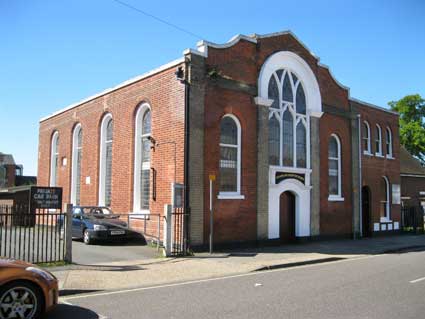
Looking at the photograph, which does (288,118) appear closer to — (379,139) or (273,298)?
(379,139)

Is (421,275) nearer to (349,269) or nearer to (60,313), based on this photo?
(349,269)

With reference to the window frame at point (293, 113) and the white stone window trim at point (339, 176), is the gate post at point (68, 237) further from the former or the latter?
the white stone window trim at point (339, 176)

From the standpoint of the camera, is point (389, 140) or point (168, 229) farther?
point (389, 140)

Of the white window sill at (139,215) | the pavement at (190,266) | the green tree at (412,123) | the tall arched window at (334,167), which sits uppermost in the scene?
the green tree at (412,123)

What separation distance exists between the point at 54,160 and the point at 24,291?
834 inches

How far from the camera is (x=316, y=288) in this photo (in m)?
8.80

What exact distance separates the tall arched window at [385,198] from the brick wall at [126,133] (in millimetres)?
14809

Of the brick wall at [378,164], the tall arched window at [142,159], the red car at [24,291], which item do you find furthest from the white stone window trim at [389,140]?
the red car at [24,291]

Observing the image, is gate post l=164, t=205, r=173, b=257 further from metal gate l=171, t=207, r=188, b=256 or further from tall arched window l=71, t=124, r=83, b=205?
tall arched window l=71, t=124, r=83, b=205

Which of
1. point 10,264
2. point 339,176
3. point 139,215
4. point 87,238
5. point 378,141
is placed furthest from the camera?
point 378,141

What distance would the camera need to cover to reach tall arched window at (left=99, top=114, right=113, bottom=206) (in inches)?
798

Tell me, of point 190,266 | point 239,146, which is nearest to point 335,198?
point 239,146

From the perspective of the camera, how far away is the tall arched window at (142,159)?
17453 millimetres

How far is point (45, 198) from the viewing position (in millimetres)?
12039
